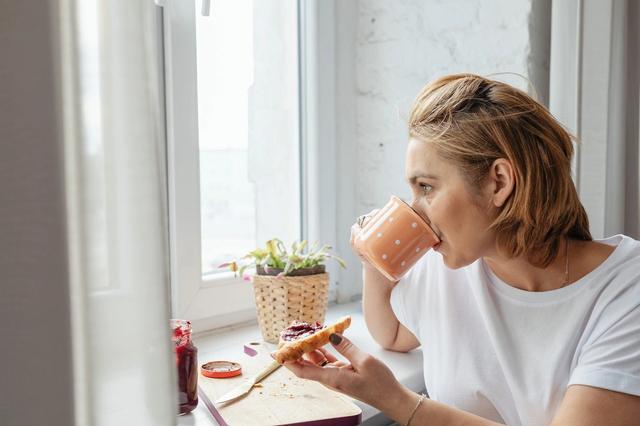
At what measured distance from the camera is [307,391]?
41.9 inches

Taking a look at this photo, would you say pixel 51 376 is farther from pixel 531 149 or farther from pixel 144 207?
pixel 531 149

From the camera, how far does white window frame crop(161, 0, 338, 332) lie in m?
1.35

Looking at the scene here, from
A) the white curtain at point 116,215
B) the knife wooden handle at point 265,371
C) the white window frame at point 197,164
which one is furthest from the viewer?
the white window frame at point 197,164

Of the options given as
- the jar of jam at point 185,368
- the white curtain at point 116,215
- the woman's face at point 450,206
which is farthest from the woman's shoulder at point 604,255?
the white curtain at point 116,215

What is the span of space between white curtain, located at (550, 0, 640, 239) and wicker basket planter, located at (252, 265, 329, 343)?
663 mm

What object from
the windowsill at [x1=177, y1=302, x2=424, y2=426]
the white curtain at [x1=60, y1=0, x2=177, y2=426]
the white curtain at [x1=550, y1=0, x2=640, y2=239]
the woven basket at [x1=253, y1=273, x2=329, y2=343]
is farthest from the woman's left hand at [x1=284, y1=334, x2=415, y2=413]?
the white curtain at [x1=550, y1=0, x2=640, y2=239]

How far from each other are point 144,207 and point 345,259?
1264 mm

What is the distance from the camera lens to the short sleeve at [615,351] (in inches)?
35.3

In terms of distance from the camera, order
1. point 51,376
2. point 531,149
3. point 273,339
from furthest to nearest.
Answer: point 273,339 < point 531,149 < point 51,376

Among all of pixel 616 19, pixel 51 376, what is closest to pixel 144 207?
pixel 51 376

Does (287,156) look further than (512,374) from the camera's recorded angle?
Yes

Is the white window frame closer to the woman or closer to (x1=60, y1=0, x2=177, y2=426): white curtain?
the woman

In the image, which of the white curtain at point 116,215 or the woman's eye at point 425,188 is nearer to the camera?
the white curtain at point 116,215

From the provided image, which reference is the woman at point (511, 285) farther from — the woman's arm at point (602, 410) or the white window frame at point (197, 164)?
the white window frame at point (197, 164)
